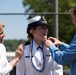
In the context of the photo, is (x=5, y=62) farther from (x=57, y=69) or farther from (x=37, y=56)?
(x=57, y=69)

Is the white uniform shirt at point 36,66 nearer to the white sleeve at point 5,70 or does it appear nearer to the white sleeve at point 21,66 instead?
the white sleeve at point 21,66

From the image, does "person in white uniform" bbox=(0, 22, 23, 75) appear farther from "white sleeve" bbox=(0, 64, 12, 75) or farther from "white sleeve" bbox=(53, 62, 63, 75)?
"white sleeve" bbox=(53, 62, 63, 75)

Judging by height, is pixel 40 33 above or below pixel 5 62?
above

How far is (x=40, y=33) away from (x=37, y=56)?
0.24 metres

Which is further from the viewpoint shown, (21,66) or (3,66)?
(21,66)

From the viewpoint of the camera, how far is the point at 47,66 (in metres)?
3.84

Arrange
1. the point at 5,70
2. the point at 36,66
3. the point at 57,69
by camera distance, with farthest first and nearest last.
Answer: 1. the point at 57,69
2. the point at 36,66
3. the point at 5,70

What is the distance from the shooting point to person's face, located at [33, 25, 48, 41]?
12.6 ft

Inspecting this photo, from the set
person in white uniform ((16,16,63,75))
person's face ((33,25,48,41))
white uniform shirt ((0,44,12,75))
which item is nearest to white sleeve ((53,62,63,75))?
person in white uniform ((16,16,63,75))

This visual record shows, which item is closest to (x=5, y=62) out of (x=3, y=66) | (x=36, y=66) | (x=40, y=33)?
(x=3, y=66)

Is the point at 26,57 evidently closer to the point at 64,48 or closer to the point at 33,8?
the point at 64,48

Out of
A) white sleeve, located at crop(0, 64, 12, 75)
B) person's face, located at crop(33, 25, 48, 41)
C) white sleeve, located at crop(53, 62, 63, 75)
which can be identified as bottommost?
white sleeve, located at crop(53, 62, 63, 75)

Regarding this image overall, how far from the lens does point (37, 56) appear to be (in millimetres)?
3871

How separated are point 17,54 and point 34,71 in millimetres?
241
